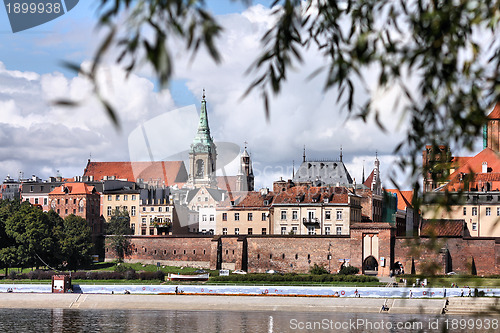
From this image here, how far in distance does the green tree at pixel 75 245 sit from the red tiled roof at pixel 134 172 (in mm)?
42840

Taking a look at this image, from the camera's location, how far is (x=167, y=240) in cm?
9131

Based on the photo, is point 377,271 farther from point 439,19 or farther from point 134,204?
point 439,19

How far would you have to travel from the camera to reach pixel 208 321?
56219 millimetres

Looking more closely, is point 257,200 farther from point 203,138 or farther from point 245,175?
point 203,138

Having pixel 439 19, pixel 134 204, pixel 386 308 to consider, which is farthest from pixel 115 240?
pixel 439 19

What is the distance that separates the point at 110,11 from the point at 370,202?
9430 cm

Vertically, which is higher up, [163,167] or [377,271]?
[163,167]

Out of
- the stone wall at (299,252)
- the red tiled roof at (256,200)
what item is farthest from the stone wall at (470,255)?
the red tiled roof at (256,200)

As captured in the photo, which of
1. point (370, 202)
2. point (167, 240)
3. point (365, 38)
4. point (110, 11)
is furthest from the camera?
point (370, 202)

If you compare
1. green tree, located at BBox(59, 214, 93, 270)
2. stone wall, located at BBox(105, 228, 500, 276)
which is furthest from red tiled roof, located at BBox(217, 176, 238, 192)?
stone wall, located at BBox(105, 228, 500, 276)

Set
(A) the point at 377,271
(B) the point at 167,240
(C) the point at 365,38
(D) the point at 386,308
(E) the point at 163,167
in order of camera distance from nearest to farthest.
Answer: (C) the point at 365,38 → (D) the point at 386,308 → (A) the point at 377,271 → (B) the point at 167,240 → (E) the point at 163,167

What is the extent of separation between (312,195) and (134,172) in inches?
2250

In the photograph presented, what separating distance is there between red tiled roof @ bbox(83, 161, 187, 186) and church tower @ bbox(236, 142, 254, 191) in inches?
427

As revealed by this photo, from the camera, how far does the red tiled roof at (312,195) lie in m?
89.2
